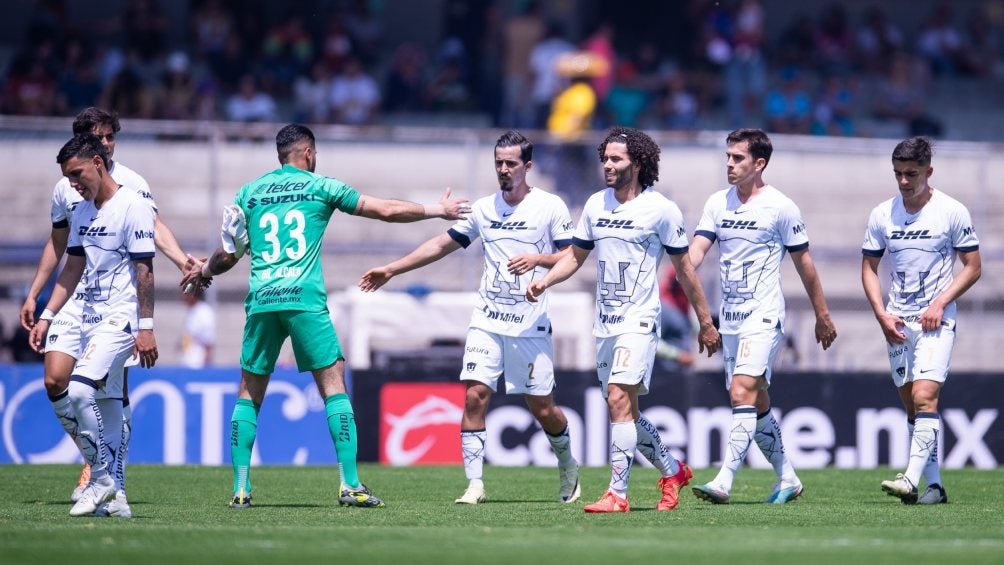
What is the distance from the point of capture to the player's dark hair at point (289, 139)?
10.4 meters

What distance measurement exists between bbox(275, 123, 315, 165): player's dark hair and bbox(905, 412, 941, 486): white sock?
492cm

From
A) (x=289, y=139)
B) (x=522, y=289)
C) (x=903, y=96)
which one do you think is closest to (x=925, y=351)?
(x=522, y=289)

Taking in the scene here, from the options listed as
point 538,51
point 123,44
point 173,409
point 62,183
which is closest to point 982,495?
point 62,183

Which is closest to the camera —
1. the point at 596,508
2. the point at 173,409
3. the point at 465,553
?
the point at 465,553

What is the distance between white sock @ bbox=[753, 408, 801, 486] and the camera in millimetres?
11250

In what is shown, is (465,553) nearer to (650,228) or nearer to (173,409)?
(650,228)

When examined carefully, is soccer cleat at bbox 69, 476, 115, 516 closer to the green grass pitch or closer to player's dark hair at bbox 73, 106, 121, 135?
the green grass pitch

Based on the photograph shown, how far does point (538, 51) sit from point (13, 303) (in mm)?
9324

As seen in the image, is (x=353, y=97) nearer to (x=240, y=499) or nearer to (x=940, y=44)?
(x=940, y=44)

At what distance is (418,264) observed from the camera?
11.0 m

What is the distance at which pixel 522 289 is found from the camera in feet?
36.3

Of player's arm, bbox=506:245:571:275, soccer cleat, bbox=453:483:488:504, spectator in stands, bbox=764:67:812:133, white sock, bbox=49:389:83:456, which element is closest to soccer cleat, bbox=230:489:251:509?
white sock, bbox=49:389:83:456

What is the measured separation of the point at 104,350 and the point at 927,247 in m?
5.98

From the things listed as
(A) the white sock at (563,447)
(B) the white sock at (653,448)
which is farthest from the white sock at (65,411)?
(B) the white sock at (653,448)
